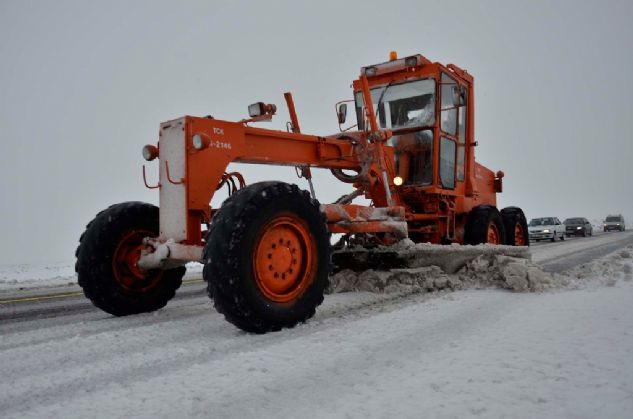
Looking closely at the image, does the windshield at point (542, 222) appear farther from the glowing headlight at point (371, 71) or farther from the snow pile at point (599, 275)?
the glowing headlight at point (371, 71)

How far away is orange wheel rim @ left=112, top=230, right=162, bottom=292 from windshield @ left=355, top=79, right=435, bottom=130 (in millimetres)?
4289

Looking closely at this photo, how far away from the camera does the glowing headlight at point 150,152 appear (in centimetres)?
478

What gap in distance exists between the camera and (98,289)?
4500 mm

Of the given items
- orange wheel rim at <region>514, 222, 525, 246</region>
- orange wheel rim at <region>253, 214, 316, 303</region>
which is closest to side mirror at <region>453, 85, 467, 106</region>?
orange wheel rim at <region>514, 222, 525, 246</region>

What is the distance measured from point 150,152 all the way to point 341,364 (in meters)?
3.03

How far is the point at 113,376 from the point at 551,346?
8.67 ft

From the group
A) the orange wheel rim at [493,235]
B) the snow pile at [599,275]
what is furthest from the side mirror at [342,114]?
the snow pile at [599,275]

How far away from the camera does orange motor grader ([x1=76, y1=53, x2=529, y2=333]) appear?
3.67m

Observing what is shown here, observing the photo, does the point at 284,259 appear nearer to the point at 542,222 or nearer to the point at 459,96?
the point at 459,96

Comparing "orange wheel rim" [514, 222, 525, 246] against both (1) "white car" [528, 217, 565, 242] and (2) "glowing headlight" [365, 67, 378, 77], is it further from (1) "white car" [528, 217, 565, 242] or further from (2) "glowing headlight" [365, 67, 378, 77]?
(1) "white car" [528, 217, 565, 242]

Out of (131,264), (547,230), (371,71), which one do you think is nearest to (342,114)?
(371,71)

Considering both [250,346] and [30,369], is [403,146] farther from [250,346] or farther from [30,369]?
[30,369]

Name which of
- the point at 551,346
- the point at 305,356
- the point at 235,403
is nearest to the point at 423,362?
the point at 305,356

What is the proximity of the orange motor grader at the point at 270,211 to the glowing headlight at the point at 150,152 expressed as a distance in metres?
0.01
